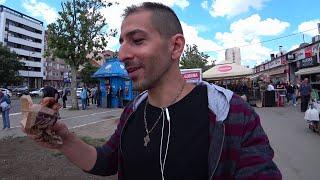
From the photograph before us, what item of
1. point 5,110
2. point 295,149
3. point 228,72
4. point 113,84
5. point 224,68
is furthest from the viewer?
point 113,84

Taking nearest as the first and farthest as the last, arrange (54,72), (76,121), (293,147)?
(293,147), (76,121), (54,72)

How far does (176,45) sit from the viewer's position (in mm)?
2191

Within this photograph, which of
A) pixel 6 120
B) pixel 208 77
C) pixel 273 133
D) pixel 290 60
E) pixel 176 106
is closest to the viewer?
pixel 176 106

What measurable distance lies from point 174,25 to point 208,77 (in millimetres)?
27835

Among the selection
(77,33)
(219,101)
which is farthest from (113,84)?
(219,101)

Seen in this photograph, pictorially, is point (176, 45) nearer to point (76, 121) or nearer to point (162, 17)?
point (162, 17)

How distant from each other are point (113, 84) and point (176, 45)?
93.2ft

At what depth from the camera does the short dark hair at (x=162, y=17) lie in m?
2.17

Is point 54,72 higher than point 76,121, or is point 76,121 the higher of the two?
point 54,72

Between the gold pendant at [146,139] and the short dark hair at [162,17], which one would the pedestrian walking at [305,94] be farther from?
the gold pendant at [146,139]

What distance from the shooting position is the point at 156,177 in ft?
6.60

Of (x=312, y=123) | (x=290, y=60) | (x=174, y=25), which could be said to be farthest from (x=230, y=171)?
(x=290, y=60)

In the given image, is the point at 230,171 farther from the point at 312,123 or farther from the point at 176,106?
the point at 312,123

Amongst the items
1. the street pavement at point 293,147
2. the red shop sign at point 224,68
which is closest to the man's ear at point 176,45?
the street pavement at point 293,147
